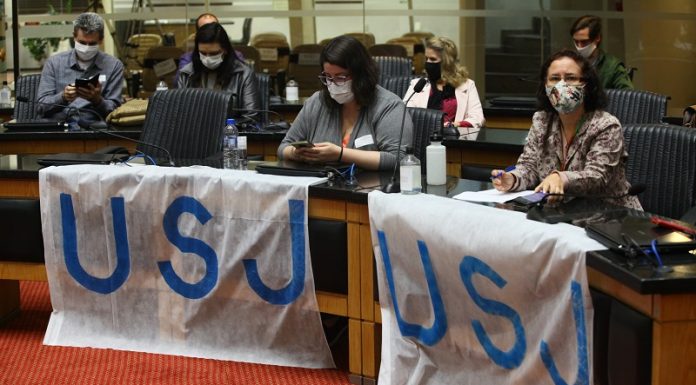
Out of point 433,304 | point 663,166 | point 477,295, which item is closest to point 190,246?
point 433,304

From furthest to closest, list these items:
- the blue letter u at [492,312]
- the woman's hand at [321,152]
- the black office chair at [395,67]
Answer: the black office chair at [395,67]
the woman's hand at [321,152]
the blue letter u at [492,312]

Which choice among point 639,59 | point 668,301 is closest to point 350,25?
point 639,59

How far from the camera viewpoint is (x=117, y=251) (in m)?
4.23

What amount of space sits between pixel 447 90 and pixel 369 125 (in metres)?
2.27

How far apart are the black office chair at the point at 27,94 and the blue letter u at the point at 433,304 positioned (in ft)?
12.5

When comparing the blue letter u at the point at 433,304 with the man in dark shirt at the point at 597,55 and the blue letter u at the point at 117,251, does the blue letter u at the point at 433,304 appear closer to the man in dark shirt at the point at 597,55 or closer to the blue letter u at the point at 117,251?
the blue letter u at the point at 117,251

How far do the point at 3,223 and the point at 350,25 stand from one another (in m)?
7.01

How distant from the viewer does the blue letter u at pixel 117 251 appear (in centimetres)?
Answer: 420

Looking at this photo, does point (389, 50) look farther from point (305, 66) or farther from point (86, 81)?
point (86, 81)

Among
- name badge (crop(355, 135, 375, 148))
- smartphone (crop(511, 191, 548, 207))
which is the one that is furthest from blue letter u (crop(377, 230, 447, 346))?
name badge (crop(355, 135, 375, 148))

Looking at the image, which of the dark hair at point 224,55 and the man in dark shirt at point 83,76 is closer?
the dark hair at point 224,55

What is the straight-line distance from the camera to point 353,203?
3756 mm

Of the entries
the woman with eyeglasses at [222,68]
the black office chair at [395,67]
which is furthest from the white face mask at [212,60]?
the black office chair at [395,67]

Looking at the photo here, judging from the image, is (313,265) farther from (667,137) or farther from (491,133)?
(491,133)
